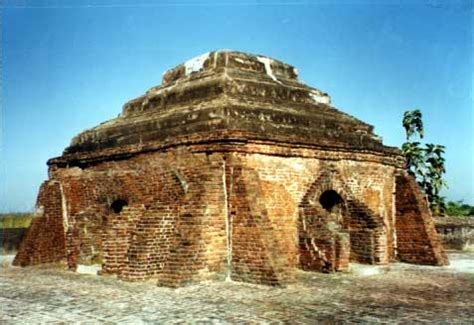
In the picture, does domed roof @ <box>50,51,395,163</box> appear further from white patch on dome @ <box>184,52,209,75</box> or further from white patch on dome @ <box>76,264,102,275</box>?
white patch on dome @ <box>76,264,102,275</box>

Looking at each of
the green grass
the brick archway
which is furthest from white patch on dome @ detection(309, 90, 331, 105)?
the green grass

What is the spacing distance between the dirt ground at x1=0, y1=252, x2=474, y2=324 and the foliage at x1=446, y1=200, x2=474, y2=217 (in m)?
16.5

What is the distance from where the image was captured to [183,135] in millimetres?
11375

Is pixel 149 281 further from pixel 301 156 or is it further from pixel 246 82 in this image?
pixel 246 82

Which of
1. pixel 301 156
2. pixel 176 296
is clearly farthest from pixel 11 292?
pixel 301 156

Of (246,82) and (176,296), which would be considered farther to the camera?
(246,82)

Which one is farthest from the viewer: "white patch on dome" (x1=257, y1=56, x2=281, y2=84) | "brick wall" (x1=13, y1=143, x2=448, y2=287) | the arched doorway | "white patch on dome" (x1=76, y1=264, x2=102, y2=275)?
"white patch on dome" (x1=257, y1=56, x2=281, y2=84)

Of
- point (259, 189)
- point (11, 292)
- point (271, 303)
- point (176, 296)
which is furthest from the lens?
point (259, 189)

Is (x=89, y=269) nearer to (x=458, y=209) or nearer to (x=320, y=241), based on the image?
(x=320, y=241)

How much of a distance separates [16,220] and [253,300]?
55.9 feet

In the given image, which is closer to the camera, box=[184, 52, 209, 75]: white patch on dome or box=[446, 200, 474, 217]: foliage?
box=[184, 52, 209, 75]: white patch on dome

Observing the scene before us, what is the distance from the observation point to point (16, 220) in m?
22.2

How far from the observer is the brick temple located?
33.3ft

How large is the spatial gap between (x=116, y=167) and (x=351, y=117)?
621cm
